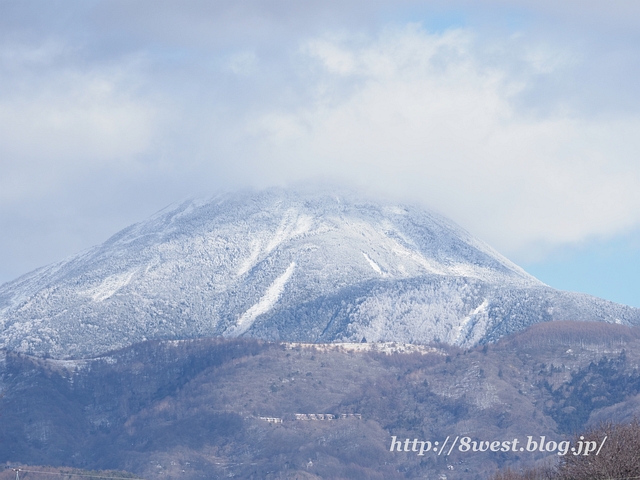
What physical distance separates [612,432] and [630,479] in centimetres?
1344

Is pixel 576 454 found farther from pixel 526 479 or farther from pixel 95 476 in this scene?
pixel 95 476

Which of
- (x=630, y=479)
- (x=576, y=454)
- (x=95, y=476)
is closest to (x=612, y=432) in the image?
(x=576, y=454)

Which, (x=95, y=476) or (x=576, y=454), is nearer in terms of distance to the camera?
(x=576, y=454)

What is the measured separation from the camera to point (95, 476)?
195875 millimetres

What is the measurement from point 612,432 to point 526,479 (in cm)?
1962

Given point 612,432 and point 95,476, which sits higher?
point 612,432

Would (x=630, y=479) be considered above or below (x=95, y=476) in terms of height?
above

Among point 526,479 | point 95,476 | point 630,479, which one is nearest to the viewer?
point 630,479

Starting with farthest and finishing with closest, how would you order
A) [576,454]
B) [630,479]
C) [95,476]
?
1. [95,476]
2. [576,454]
3. [630,479]

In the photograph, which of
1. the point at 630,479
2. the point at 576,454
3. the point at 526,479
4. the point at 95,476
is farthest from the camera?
the point at 95,476

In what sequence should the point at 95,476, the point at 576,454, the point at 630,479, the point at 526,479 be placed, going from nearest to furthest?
the point at 630,479
the point at 576,454
the point at 526,479
the point at 95,476

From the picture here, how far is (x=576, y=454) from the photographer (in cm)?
10412

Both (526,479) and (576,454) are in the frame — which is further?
(526,479)

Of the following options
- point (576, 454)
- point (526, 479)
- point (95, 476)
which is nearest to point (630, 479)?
point (576, 454)
